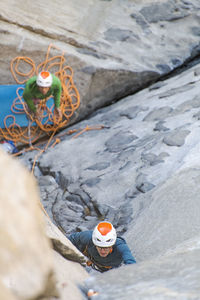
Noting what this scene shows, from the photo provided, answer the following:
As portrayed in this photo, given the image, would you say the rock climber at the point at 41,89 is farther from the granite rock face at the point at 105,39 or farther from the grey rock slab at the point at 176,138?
the grey rock slab at the point at 176,138

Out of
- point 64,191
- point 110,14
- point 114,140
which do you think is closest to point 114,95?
point 110,14

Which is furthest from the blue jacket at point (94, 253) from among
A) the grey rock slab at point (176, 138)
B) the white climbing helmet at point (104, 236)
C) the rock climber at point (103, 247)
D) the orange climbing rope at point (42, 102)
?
the orange climbing rope at point (42, 102)

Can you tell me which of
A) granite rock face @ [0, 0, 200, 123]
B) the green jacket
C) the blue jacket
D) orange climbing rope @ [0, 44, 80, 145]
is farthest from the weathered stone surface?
granite rock face @ [0, 0, 200, 123]

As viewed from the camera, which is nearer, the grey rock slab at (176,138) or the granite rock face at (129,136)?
the granite rock face at (129,136)

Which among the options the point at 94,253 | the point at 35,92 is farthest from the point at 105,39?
the point at 94,253

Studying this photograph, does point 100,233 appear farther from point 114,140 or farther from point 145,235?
point 114,140

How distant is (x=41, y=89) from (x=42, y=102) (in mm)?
823

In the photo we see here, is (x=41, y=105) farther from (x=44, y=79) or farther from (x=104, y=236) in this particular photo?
(x=104, y=236)

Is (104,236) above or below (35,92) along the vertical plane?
below

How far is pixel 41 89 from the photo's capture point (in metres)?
7.11

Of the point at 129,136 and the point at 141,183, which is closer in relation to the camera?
the point at 141,183

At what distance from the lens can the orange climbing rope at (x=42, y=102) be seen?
7.94 meters

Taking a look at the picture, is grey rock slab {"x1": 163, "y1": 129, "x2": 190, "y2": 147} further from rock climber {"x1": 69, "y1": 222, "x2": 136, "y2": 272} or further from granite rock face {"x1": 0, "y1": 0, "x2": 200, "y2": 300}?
rock climber {"x1": 69, "y1": 222, "x2": 136, "y2": 272}

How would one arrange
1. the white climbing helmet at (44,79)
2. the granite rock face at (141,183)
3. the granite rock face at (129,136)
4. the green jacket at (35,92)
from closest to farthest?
the granite rock face at (141,183), the granite rock face at (129,136), the white climbing helmet at (44,79), the green jacket at (35,92)
